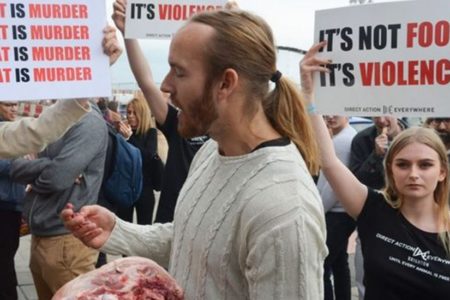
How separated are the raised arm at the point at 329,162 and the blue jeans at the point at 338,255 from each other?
7.57 feet

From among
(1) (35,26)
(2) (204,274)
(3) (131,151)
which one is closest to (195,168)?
(2) (204,274)

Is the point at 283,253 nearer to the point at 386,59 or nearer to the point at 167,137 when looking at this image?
the point at 386,59

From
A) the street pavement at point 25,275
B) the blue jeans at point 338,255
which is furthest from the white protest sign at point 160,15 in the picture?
the street pavement at point 25,275

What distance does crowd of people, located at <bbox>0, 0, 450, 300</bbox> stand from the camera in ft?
4.98

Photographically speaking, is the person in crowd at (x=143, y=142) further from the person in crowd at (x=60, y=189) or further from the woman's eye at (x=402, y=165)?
the woman's eye at (x=402, y=165)

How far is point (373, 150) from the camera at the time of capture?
5.25 m

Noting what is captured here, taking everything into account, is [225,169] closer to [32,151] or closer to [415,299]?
[415,299]

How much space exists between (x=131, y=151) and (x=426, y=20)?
2.57 m

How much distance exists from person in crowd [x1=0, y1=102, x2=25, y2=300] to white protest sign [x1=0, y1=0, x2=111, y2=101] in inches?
53.3

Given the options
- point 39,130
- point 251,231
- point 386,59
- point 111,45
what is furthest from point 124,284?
point 386,59

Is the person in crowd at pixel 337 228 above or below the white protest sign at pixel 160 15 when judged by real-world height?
below

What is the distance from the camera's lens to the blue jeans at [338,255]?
16.8 feet

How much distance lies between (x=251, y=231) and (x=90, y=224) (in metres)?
0.62

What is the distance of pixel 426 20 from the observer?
2.89 meters
